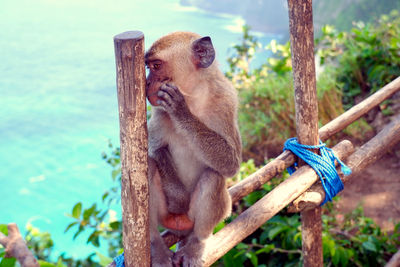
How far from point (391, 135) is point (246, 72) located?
4.37 metres

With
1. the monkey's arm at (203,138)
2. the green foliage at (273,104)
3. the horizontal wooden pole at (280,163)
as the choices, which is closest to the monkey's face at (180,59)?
the monkey's arm at (203,138)

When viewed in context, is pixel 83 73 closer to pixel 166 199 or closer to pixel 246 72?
pixel 246 72

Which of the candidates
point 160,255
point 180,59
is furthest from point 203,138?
point 160,255

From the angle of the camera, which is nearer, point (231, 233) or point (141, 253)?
point (141, 253)

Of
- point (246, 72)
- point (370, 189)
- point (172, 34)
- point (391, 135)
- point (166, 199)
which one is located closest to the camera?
point (172, 34)

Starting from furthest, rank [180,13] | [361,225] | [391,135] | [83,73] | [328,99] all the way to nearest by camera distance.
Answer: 1. [180,13]
2. [83,73]
3. [328,99]
4. [361,225]
5. [391,135]

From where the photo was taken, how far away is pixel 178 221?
2582 millimetres

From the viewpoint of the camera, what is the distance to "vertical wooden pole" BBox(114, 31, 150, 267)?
67.8 inches

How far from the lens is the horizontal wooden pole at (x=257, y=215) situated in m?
2.32

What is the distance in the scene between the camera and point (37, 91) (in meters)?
12.8

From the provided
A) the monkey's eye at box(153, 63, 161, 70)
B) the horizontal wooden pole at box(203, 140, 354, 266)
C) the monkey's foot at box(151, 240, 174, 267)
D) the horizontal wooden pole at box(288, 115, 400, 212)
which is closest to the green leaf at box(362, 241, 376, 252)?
the horizontal wooden pole at box(288, 115, 400, 212)

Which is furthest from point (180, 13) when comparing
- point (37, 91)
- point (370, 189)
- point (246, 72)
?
point (370, 189)

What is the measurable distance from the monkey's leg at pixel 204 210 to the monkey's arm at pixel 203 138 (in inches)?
3.1

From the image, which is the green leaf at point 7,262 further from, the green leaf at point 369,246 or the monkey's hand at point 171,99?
the green leaf at point 369,246
